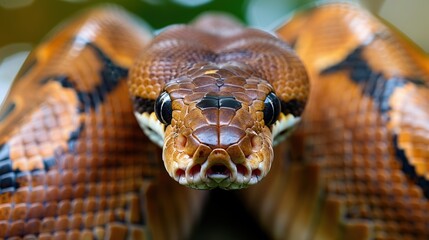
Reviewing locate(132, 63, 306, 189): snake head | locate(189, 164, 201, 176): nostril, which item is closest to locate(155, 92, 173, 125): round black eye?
locate(132, 63, 306, 189): snake head

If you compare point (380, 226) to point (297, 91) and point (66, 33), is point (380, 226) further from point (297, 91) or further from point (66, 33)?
point (66, 33)

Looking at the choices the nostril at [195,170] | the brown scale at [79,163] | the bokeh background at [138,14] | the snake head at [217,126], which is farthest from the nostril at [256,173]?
the bokeh background at [138,14]

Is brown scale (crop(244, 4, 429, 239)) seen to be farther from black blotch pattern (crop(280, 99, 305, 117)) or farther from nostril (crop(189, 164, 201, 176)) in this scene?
nostril (crop(189, 164, 201, 176))

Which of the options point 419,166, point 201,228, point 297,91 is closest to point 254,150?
point 297,91

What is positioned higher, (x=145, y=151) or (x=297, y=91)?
(x=297, y=91)

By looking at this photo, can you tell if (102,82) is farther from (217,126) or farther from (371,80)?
(371,80)

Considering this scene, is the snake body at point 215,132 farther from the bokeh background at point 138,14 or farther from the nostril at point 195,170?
the bokeh background at point 138,14

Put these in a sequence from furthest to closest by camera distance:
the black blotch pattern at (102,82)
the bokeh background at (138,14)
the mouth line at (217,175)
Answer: the bokeh background at (138,14), the black blotch pattern at (102,82), the mouth line at (217,175)
